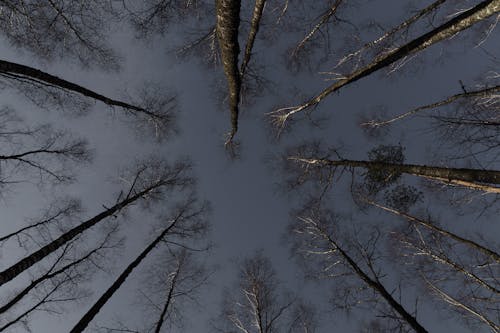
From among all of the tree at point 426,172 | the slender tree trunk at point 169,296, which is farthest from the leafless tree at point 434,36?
the slender tree trunk at point 169,296

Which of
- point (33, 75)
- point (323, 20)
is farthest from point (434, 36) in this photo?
point (33, 75)

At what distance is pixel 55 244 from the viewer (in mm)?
6125

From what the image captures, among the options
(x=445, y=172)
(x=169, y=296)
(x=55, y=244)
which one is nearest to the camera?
(x=445, y=172)

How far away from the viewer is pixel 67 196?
8633 mm

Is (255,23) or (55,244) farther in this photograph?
(55,244)

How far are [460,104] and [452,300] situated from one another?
4.85 m

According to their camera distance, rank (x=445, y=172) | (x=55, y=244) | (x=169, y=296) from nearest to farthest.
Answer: (x=445, y=172) < (x=55, y=244) < (x=169, y=296)

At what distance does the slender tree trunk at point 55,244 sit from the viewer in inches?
195

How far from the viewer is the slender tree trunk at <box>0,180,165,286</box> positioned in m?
4.96

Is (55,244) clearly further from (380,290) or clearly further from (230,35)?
(380,290)

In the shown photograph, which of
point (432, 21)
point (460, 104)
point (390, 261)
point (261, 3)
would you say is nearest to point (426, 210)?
point (390, 261)

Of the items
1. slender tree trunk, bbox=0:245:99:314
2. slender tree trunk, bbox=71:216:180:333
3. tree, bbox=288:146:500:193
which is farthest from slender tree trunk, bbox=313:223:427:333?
slender tree trunk, bbox=0:245:99:314

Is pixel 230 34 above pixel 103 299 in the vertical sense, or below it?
above

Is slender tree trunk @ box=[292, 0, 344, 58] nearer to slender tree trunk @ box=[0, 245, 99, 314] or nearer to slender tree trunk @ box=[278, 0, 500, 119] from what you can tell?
slender tree trunk @ box=[278, 0, 500, 119]
